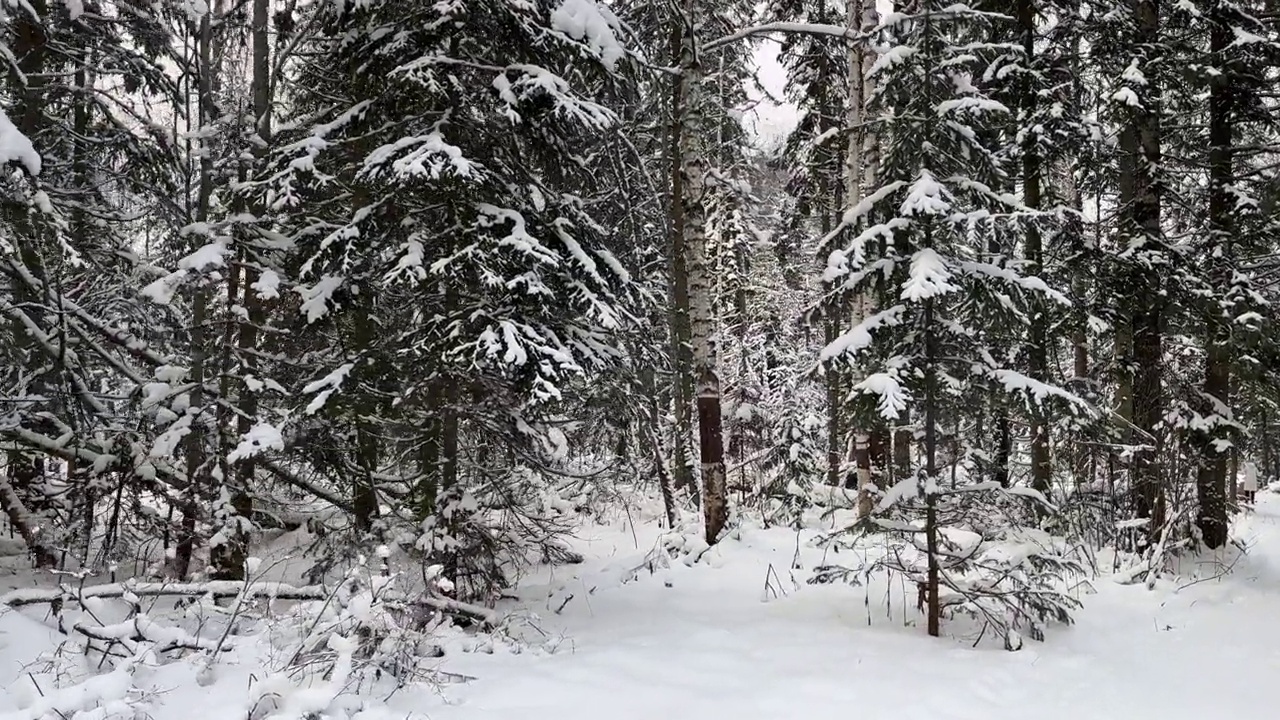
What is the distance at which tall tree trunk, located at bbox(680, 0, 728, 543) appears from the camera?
9422 mm

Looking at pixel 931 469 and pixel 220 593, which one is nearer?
pixel 931 469

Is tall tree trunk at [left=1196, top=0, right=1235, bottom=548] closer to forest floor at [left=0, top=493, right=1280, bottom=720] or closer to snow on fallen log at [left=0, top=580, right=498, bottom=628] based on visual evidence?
forest floor at [left=0, top=493, right=1280, bottom=720]

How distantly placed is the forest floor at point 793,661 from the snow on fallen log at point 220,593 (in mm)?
196

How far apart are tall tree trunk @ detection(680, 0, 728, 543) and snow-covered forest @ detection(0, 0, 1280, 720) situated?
0.06m

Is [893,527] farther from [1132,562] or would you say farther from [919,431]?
[1132,562]

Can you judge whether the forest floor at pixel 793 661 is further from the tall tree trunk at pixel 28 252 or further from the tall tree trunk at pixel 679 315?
the tall tree trunk at pixel 679 315

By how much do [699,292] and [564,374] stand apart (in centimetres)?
358

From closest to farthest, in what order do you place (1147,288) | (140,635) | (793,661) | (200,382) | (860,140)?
(140,635) → (793,661) → (200,382) → (1147,288) → (860,140)

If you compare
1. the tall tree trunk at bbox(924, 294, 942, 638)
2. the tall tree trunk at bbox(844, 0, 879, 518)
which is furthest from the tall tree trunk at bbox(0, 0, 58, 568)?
the tall tree trunk at bbox(844, 0, 879, 518)

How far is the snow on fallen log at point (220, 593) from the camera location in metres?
5.57

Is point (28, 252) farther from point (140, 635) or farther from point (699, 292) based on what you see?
point (699, 292)

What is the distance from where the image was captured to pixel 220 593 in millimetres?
6410

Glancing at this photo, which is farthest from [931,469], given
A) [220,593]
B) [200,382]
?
[200,382]

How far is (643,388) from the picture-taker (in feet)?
33.4
